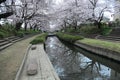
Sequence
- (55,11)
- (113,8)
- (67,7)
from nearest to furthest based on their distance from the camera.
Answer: (113,8) < (67,7) < (55,11)

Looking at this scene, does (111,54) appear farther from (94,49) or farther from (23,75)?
(23,75)

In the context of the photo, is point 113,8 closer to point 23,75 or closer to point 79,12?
point 79,12

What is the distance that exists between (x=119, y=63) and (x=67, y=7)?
93.3 feet

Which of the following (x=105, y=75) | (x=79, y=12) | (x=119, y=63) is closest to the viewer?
(x=105, y=75)

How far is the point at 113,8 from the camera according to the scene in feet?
110

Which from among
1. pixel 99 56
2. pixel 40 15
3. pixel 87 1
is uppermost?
pixel 87 1

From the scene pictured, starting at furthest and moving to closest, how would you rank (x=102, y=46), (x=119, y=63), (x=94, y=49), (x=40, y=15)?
(x=40, y=15), (x=94, y=49), (x=102, y=46), (x=119, y=63)

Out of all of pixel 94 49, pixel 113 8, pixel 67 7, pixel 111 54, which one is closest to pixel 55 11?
pixel 67 7

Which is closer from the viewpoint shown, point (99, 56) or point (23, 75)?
point (23, 75)

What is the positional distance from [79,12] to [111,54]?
2069cm

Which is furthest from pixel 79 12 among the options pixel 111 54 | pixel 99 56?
pixel 111 54

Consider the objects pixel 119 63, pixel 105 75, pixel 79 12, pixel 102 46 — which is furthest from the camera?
pixel 79 12

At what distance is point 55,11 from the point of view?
48.8 m

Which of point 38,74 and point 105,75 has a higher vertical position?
point 38,74
